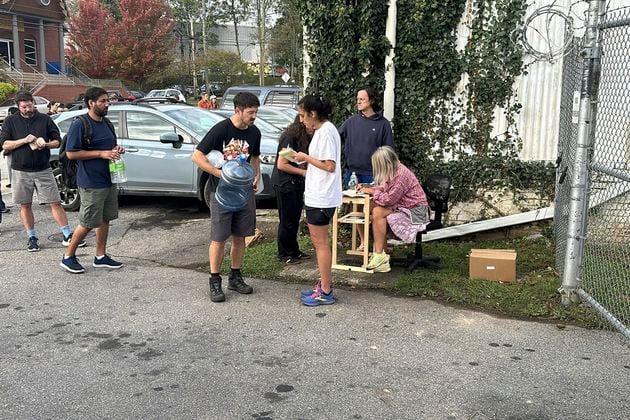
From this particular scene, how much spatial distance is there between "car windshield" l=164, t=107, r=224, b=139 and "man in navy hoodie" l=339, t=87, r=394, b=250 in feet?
10.4

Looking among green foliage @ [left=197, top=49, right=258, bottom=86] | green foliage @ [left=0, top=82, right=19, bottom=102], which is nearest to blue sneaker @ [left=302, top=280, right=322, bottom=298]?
green foliage @ [left=0, top=82, right=19, bottom=102]

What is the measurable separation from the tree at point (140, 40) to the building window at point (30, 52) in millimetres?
5793

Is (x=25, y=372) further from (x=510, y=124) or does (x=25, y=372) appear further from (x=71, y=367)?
(x=510, y=124)

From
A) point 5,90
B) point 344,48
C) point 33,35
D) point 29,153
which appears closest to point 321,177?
point 344,48

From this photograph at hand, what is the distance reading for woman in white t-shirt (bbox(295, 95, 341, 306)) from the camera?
4.97 metres

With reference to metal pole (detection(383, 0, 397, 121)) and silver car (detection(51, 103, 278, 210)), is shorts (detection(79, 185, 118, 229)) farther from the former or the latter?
metal pole (detection(383, 0, 397, 121))

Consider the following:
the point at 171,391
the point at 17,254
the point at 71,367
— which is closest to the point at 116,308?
the point at 71,367

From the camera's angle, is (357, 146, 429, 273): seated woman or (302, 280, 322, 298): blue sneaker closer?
(302, 280, 322, 298): blue sneaker

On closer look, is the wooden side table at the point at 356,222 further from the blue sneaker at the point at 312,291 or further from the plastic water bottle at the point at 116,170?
the plastic water bottle at the point at 116,170

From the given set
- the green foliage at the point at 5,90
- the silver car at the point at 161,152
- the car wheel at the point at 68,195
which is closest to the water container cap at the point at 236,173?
the silver car at the point at 161,152

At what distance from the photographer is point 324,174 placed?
5.05 m

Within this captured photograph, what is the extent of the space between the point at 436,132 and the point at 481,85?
0.73 m

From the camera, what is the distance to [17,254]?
7070mm

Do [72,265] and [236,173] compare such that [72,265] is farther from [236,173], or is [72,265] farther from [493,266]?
[493,266]
